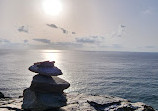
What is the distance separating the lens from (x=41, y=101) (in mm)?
22094

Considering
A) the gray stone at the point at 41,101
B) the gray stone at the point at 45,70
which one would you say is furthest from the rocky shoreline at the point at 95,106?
the gray stone at the point at 45,70

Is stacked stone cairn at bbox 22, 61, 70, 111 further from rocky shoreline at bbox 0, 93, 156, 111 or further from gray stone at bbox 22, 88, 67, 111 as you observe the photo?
rocky shoreline at bbox 0, 93, 156, 111

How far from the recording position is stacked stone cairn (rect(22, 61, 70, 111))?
870 inches

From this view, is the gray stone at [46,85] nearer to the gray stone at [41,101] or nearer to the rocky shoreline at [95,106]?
the gray stone at [41,101]

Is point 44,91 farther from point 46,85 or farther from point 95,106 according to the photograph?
point 95,106

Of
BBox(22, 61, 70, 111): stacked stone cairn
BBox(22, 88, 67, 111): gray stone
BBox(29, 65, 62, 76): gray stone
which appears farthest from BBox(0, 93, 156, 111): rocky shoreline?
BBox(29, 65, 62, 76): gray stone

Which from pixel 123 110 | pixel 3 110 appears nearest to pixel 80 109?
pixel 123 110

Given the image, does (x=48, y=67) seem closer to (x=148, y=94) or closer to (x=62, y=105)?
(x=62, y=105)

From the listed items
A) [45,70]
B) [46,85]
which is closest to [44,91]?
[46,85]

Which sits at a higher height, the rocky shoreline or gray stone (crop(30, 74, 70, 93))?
gray stone (crop(30, 74, 70, 93))

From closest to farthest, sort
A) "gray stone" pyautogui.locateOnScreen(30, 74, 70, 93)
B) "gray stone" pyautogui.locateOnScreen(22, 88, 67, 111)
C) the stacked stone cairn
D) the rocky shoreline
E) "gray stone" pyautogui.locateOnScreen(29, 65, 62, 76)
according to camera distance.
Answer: "gray stone" pyautogui.locateOnScreen(22, 88, 67, 111), the stacked stone cairn, the rocky shoreline, "gray stone" pyautogui.locateOnScreen(30, 74, 70, 93), "gray stone" pyautogui.locateOnScreen(29, 65, 62, 76)

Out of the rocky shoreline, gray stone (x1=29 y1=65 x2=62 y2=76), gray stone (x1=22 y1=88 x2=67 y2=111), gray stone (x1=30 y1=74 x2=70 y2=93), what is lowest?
the rocky shoreline

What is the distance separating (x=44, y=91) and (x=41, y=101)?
183 centimetres

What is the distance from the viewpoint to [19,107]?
933 inches
